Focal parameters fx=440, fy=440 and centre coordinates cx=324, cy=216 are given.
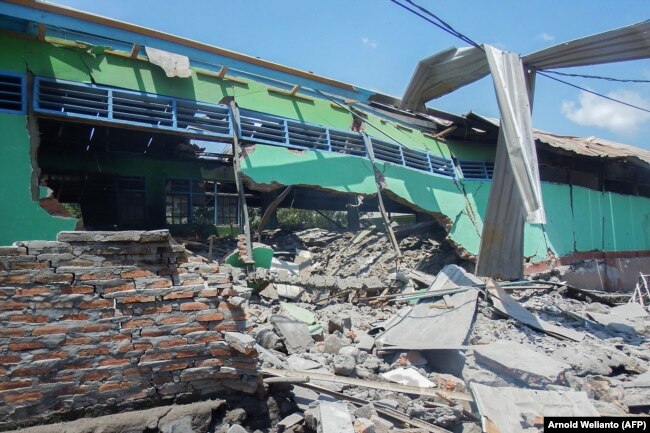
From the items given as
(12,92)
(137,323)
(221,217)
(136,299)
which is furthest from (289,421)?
(221,217)

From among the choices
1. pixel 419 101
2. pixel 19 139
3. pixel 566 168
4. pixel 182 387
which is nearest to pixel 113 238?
pixel 182 387

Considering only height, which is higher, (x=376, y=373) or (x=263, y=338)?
(x=263, y=338)

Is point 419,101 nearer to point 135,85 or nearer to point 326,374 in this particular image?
point 135,85

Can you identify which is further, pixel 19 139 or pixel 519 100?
pixel 519 100

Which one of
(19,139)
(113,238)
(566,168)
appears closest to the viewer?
(113,238)

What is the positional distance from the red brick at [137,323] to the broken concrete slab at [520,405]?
265 cm

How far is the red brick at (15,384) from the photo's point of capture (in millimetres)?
3116

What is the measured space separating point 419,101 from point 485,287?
521 centimetres

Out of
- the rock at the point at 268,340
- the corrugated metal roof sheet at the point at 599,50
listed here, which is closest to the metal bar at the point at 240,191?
the rock at the point at 268,340

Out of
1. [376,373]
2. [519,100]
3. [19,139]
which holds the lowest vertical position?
[376,373]

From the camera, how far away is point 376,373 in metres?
4.69

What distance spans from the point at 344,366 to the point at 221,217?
779 centimetres

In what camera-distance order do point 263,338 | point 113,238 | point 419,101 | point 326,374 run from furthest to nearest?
point 419,101, point 263,338, point 326,374, point 113,238

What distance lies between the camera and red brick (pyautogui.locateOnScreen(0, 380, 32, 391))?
3116 mm
